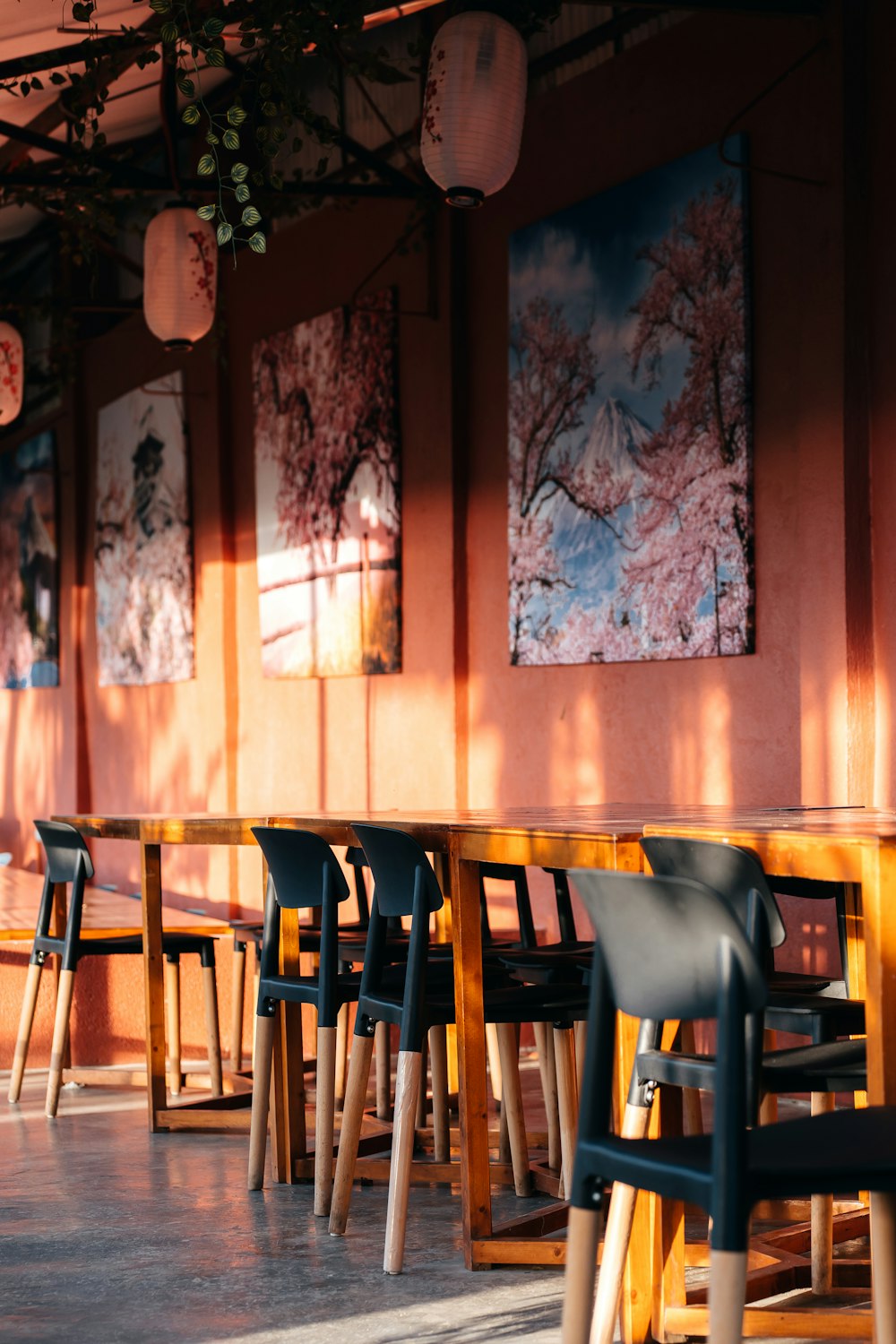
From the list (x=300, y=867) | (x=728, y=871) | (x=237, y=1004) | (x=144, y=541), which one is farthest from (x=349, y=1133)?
(x=144, y=541)

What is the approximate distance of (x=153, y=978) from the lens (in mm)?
5180

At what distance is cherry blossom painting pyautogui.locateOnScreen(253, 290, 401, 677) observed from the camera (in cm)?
788

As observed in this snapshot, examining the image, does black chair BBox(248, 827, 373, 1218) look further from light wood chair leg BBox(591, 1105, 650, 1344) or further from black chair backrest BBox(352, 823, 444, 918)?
light wood chair leg BBox(591, 1105, 650, 1344)

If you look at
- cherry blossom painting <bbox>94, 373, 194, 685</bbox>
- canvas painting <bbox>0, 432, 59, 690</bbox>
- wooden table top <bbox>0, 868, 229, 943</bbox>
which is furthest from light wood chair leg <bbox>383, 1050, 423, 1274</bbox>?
canvas painting <bbox>0, 432, 59, 690</bbox>

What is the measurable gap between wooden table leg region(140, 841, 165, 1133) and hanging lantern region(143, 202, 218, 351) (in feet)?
A: 7.72

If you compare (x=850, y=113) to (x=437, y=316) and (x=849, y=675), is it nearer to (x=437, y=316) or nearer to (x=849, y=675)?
(x=849, y=675)

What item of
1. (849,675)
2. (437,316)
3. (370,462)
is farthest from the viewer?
(370,462)

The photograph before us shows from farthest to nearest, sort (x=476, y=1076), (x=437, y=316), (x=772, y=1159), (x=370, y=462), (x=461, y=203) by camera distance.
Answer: (x=370, y=462)
(x=437, y=316)
(x=461, y=203)
(x=476, y=1076)
(x=772, y=1159)

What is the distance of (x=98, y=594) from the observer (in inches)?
448

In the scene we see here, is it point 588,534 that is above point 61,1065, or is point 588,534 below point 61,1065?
above

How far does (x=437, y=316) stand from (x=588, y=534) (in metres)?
1.55

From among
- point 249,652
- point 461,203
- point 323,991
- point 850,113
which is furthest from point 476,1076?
point 249,652

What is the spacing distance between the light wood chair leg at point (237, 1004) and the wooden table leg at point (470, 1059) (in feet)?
7.79

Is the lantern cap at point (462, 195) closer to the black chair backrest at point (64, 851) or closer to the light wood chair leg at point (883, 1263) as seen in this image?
the black chair backrest at point (64, 851)
